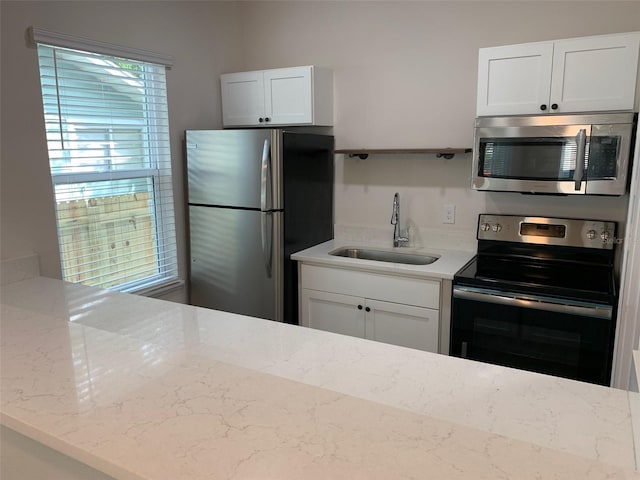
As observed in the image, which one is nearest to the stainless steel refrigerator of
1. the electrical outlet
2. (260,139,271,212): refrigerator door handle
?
Answer: (260,139,271,212): refrigerator door handle

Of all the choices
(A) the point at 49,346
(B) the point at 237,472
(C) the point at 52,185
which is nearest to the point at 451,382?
(B) the point at 237,472

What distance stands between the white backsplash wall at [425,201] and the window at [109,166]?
1168mm

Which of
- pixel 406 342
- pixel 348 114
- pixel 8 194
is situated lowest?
pixel 406 342

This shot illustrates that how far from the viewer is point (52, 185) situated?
2.48 m

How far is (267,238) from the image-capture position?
2982 mm

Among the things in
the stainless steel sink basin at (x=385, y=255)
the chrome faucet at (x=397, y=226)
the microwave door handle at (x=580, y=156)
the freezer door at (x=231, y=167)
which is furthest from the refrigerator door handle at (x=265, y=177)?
the microwave door handle at (x=580, y=156)

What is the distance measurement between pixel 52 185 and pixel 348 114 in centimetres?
180

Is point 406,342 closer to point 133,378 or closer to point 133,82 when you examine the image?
point 133,378

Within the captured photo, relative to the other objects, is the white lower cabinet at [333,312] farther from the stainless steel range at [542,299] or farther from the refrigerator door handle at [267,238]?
the stainless steel range at [542,299]

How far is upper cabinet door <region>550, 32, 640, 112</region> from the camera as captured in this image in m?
2.29

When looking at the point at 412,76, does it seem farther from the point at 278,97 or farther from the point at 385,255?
the point at 385,255

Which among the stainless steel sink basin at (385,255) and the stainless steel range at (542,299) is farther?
the stainless steel sink basin at (385,255)

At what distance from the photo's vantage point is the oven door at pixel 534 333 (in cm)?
222

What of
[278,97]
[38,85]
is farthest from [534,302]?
[38,85]
